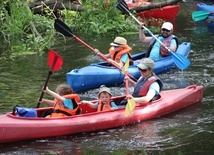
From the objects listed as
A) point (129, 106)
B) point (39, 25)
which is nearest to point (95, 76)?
point (129, 106)

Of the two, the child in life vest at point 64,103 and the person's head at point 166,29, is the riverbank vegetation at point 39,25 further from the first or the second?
the child in life vest at point 64,103

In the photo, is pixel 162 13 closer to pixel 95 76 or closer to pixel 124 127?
pixel 95 76

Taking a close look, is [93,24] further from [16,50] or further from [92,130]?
[92,130]

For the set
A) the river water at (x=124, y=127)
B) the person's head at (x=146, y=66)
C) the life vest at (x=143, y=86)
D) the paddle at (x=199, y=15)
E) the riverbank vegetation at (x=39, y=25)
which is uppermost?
the paddle at (x=199, y=15)

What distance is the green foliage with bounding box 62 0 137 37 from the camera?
1268 cm

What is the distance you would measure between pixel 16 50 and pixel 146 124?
15.9 feet

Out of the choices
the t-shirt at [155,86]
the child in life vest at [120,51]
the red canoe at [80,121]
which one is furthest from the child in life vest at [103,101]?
the child in life vest at [120,51]

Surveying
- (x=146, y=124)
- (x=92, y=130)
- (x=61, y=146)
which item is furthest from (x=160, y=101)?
(x=61, y=146)

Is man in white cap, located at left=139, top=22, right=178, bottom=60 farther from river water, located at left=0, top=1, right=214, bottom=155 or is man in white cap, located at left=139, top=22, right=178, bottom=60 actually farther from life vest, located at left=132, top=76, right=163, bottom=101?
life vest, located at left=132, top=76, right=163, bottom=101

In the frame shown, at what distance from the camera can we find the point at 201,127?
6.93m

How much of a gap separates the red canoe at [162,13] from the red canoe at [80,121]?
767 centimetres

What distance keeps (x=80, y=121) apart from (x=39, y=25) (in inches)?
210

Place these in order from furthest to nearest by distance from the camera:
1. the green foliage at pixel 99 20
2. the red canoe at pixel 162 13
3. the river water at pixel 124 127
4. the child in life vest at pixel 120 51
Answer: the red canoe at pixel 162 13
the green foliage at pixel 99 20
the child in life vest at pixel 120 51
the river water at pixel 124 127

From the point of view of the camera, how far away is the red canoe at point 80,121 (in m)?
6.21
